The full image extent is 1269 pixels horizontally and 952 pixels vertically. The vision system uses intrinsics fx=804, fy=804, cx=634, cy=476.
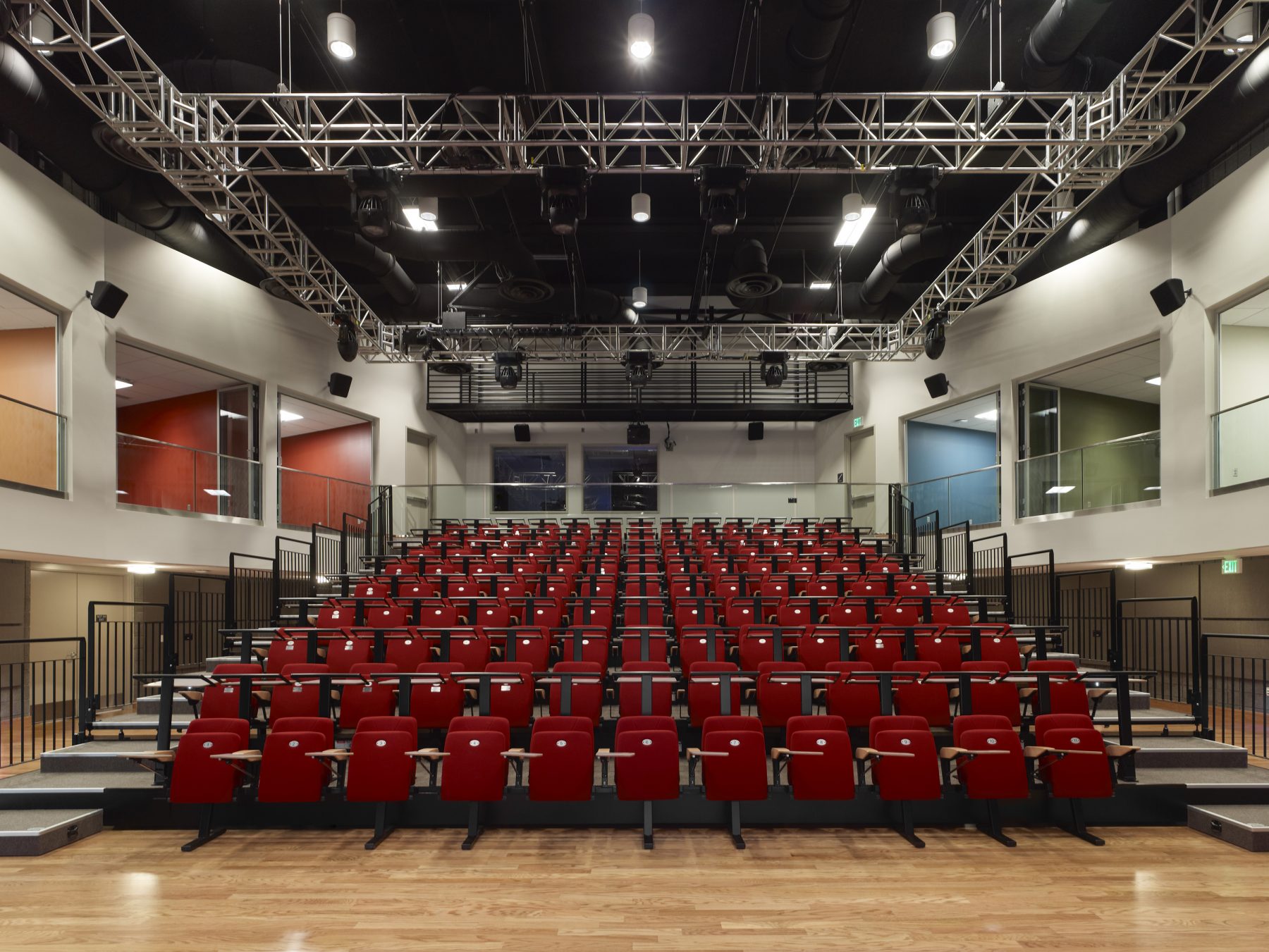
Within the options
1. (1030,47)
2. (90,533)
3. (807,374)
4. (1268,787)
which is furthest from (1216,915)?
(807,374)

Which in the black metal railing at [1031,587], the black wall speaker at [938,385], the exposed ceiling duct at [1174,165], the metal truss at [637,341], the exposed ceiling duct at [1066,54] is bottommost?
the black metal railing at [1031,587]

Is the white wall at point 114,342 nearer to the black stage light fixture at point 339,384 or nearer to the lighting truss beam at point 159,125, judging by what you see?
the black stage light fixture at point 339,384

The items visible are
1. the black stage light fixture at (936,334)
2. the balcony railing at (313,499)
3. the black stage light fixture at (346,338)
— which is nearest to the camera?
the black stage light fixture at (936,334)

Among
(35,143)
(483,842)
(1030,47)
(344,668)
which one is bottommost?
(483,842)

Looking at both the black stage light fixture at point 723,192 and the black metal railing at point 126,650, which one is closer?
the black stage light fixture at point 723,192

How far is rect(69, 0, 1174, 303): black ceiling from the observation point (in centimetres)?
816

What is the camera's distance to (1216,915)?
399 centimetres

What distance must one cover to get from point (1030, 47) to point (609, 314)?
8116mm

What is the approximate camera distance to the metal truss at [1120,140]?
614cm

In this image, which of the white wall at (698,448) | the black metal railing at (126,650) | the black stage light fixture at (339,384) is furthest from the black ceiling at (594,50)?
the white wall at (698,448)

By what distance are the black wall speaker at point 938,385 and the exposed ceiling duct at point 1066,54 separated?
556 centimetres

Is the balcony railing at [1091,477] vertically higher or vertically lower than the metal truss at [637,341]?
lower

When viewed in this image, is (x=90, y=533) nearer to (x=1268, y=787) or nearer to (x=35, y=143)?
(x=35, y=143)

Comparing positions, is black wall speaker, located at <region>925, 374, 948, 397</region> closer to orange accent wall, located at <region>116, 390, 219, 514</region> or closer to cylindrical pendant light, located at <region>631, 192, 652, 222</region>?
cylindrical pendant light, located at <region>631, 192, 652, 222</region>
